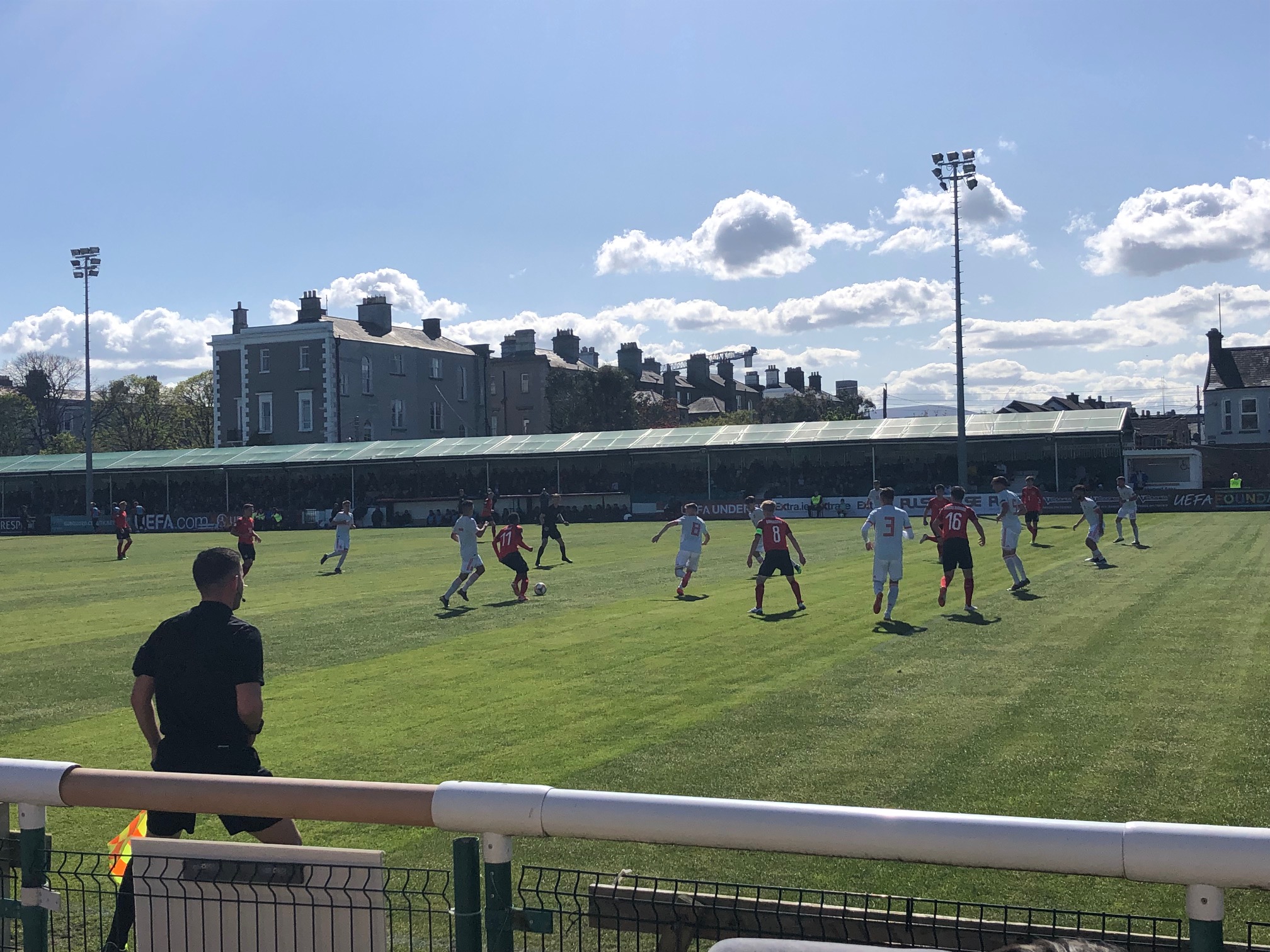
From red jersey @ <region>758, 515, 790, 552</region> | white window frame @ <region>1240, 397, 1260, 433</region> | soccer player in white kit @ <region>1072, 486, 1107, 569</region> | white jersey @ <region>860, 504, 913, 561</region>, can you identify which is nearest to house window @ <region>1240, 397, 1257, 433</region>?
white window frame @ <region>1240, 397, 1260, 433</region>

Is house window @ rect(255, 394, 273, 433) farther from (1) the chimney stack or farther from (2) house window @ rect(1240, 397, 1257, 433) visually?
(2) house window @ rect(1240, 397, 1257, 433)

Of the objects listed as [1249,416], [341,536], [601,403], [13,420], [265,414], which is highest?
[13,420]

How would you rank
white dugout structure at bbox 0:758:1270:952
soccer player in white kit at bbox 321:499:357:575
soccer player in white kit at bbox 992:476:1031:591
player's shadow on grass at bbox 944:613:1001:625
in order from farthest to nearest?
soccer player in white kit at bbox 321:499:357:575 < soccer player in white kit at bbox 992:476:1031:591 < player's shadow on grass at bbox 944:613:1001:625 < white dugout structure at bbox 0:758:1270:952

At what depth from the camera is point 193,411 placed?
10369cm

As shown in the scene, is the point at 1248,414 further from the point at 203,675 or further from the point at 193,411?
the point at 193,411

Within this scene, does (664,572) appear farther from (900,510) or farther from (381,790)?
(381,790)

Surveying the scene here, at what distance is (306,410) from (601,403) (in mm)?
20222

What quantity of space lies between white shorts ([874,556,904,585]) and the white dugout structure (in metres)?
14.6

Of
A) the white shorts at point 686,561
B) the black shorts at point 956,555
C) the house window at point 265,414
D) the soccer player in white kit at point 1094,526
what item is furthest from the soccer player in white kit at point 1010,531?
the house window at point 265,414

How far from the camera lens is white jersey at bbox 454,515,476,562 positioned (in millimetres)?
21422

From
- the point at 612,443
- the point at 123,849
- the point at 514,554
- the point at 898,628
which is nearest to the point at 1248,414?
the point at 612,443

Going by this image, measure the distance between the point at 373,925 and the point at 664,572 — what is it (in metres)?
23.1

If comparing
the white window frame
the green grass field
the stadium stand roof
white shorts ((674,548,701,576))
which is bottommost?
the green grass field

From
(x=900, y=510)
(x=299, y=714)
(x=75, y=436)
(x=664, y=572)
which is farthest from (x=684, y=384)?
(x=299, y=714)
